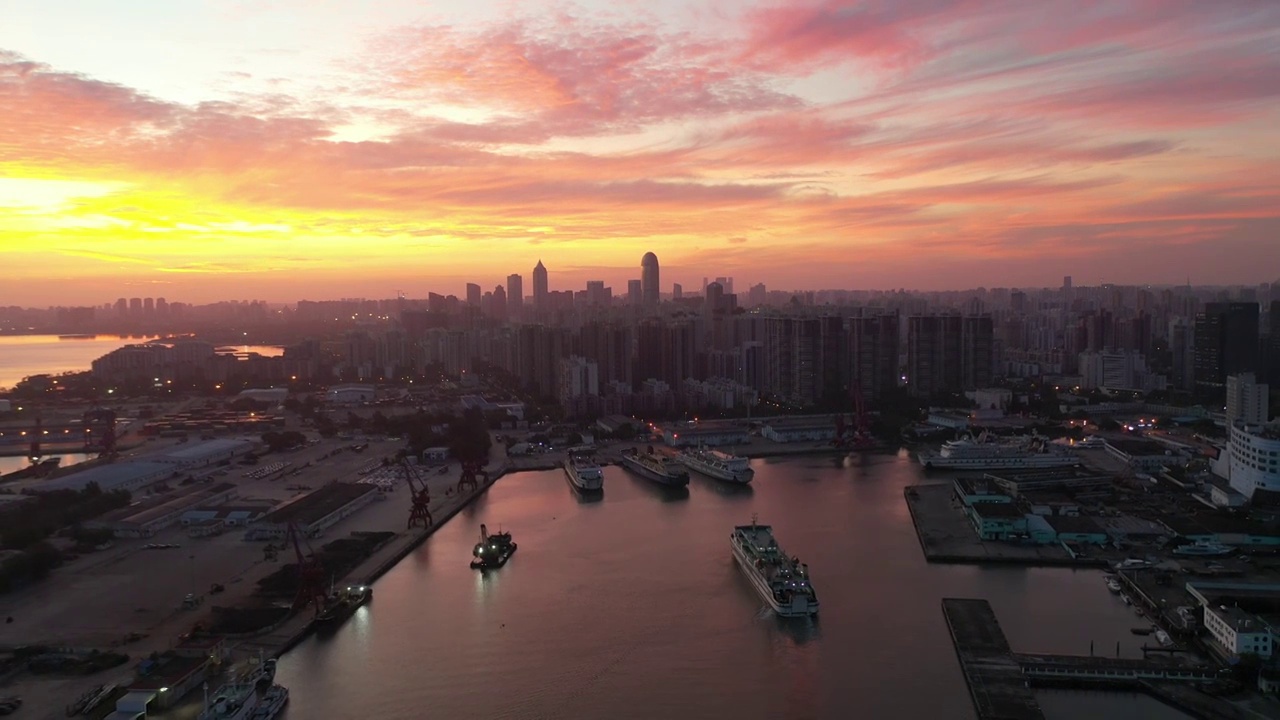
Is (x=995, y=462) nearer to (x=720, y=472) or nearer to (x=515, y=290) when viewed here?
(x=720, y=472)

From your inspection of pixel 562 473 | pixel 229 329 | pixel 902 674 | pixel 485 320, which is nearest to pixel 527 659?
pixel 902 674

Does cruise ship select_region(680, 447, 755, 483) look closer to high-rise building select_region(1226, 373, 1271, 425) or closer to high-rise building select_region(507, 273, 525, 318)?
high-rise building select_region(1226, 373, 1271, 425)

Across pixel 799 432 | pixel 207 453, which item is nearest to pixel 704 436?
pixel 799 432

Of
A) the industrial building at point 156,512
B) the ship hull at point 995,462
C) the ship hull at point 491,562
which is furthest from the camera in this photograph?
the ship hull at point 995,462

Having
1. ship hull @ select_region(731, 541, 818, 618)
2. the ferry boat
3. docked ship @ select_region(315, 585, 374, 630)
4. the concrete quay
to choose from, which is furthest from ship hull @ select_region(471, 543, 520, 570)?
the ferry boat

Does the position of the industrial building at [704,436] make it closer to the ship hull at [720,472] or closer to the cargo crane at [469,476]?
the ship hull at [720,472]

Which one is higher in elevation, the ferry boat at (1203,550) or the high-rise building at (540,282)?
the high-rise building at (540,282)

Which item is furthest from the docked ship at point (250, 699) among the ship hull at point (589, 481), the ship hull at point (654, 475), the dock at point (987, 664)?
the ship hull at point (654, 475)
